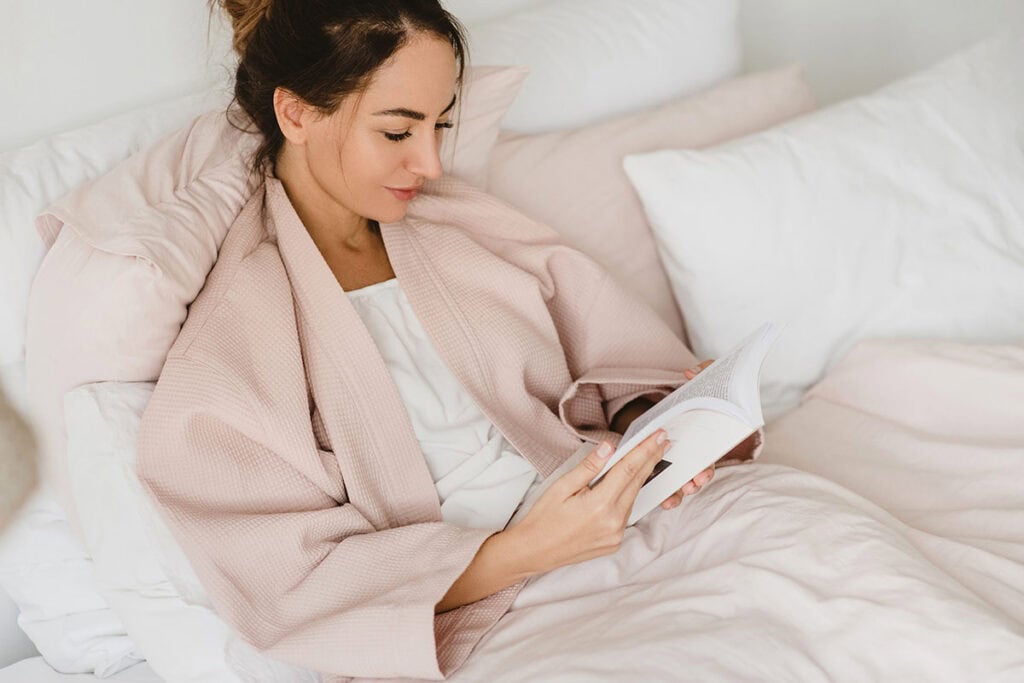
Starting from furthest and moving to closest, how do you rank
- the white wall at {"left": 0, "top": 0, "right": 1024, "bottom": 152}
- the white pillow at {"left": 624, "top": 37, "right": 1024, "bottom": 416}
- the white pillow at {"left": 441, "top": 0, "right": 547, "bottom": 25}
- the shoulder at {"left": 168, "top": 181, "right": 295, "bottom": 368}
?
the white pillow at {"left": 441, "top": 0, "right": 547, "bottom": 25}, the white pillow at {"left": 624, "top": 37, "right": 1024, "bottom": 416}, the white wall at {"left": 0, "top": 0, "right": 1024, "bottom": 152}, the shoulder at {"left": 168, "top": 181, "right": 295, "bottom": 368}

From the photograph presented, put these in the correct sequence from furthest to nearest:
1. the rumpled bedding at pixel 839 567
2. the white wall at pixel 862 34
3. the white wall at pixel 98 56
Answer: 1. the white wall at pixel 862 34
2. the white wall at pixel 98 56
3. the rumpled bedding at pixel 839 567

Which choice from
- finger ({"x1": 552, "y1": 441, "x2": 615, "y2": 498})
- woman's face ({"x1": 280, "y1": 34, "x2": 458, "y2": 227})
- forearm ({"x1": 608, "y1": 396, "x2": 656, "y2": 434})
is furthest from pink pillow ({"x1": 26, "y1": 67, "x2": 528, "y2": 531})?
forearm ({"x1": 608, "y1": 396, "x2": 656, "y2": 434})

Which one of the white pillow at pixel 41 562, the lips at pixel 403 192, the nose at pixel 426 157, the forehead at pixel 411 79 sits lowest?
the white pillow at pixel 41 562

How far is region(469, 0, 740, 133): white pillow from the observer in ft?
5.74

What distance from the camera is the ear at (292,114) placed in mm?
1357

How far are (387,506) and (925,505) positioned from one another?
669 millimetres

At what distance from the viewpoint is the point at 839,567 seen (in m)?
1.12

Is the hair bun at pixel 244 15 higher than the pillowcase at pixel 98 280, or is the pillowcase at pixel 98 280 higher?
the hair bun at pixel 244 15

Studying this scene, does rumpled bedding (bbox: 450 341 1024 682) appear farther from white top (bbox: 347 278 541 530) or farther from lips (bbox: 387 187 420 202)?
lips (bbox: 387 187 420 202)

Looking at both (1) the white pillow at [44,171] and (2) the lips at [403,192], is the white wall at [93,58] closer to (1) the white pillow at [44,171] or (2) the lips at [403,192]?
(1) the white pillow at [44,171]

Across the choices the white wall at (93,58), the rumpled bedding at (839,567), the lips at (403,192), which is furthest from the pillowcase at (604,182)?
the white wall at (93,58)

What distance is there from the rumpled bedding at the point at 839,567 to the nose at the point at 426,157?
518 millimetres

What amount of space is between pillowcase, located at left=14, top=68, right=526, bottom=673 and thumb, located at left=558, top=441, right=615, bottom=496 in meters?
0.49

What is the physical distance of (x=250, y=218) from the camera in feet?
4.57
